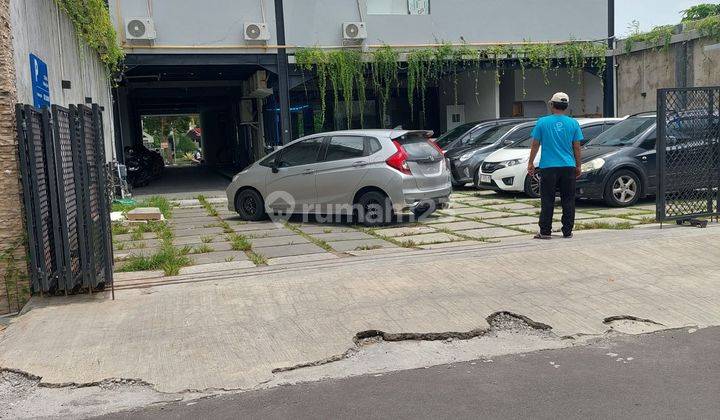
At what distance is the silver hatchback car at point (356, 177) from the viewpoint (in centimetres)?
1012

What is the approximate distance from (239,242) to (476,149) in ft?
25.6

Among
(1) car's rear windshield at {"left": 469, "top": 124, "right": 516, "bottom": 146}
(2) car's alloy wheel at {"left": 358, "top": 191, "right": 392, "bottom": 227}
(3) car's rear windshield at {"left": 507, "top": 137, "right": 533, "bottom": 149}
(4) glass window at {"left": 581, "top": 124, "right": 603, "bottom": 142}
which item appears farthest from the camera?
(1) car's rear windshield at {"left": 469, "top": 124, "right": 516, "bottom": 146}

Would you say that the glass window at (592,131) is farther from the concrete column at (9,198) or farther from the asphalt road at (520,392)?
Result: the concrete column at (9,198)

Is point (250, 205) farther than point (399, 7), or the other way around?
point (399, 7)

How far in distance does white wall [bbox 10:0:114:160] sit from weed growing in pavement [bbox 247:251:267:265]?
9.75 feet

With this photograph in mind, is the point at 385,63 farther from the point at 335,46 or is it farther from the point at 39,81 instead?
the point at 39,81

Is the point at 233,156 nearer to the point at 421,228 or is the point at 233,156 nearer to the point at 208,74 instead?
the point at 208,74

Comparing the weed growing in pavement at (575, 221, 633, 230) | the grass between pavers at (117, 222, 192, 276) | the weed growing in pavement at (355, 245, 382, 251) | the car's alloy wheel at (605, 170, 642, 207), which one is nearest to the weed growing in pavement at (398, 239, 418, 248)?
the weed growing in pavement at (355, 245, 382, 251)

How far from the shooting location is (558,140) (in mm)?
8211

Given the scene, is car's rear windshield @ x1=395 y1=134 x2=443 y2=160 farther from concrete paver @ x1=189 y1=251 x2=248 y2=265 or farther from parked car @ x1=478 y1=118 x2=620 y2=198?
concrete paver @ x1=189 y1=251 x2=248 y2=265

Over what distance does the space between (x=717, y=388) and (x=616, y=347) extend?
93 centimetres

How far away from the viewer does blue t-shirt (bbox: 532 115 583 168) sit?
26.9 ft

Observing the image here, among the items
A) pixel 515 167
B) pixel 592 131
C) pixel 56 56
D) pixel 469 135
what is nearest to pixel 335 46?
pixel 469 135

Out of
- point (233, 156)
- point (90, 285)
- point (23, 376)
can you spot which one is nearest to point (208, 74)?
point (233, 156)
